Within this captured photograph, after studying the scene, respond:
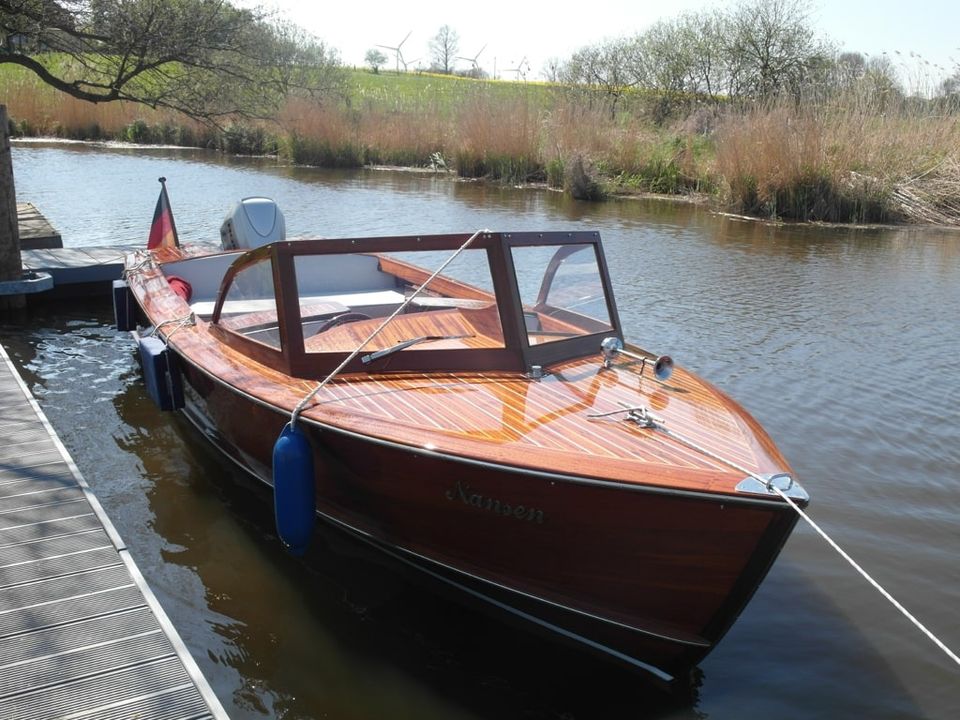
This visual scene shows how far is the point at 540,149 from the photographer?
71.7ft

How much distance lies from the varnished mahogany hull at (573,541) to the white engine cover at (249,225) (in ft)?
14.3

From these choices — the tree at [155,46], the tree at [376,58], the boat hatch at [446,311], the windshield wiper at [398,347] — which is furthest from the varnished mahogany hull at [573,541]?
the tree at [376,58]

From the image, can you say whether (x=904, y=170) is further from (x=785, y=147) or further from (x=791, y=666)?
(x=791, y=666)

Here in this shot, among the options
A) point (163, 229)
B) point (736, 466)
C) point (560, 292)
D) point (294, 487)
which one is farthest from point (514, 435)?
point (163, 229)

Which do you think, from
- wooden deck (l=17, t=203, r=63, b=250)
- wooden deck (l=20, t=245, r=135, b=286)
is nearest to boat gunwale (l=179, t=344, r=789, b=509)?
wooden deck (l=20, t=245, r=135, b=286)

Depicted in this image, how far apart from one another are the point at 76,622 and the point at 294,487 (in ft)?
3.44

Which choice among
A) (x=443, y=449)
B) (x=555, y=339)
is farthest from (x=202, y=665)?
(x=555, y=339)

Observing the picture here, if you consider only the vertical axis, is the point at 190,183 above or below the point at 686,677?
above

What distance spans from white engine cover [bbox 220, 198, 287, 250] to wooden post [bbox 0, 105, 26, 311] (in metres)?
2.14

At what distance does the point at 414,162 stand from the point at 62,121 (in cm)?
1372

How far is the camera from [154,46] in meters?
12.6

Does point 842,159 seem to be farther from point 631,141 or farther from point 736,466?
point 736,466

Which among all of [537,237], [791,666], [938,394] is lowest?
[791,666]

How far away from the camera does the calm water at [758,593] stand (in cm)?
367
